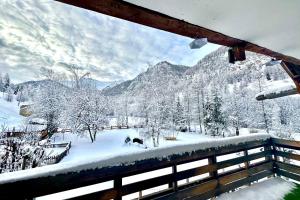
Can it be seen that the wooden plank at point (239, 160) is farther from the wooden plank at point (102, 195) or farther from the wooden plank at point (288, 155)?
the wooden plank at point (102, 195)

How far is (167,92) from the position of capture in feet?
109

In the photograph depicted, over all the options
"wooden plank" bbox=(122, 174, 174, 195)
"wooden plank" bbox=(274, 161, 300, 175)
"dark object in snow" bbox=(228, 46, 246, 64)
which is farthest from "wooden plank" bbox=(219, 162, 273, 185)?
"dark object in snow" bbox=(228, 46, 246, 64)

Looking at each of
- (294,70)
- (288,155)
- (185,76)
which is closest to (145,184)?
(288,155)

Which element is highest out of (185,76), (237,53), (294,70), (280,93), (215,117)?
(185,76)

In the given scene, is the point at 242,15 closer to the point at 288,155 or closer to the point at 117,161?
the point at 117,161

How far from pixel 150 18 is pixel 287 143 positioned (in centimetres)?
334

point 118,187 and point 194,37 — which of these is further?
point 194,37

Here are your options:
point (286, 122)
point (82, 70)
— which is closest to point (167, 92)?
point (82, 70)

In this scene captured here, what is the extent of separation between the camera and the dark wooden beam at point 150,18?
4.47 feet

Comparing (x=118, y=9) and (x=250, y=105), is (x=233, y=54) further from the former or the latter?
(x=250, y=105)

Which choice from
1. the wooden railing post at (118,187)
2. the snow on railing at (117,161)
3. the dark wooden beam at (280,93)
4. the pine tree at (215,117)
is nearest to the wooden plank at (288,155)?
the snow on railing at (117,161)

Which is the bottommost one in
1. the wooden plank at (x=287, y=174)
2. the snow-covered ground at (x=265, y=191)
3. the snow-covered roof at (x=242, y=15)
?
the snow-covered ground at (x=265, y=191)

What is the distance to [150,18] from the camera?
1.59m

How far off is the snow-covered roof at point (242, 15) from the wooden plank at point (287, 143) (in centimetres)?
189
